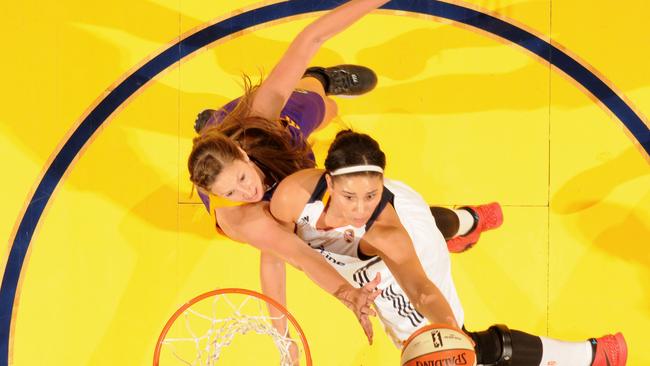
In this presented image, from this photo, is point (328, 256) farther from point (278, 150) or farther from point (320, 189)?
point (278, 150)

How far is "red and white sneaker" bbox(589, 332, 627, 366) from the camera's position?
3.05m

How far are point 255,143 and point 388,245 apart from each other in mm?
735

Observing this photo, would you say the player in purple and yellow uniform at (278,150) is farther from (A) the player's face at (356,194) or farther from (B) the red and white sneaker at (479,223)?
(A) the player's face at (356,194)

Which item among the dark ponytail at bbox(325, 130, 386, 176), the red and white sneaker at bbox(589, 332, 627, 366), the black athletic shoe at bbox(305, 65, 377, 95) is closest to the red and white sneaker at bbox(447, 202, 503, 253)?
the red and white sneaker at bbox(589, 332, 627, 366)

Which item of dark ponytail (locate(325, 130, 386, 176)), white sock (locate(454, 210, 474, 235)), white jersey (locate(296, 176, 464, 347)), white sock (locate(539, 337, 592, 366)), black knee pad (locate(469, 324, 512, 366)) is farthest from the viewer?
white sock (locate(454, 210, 474, 235))

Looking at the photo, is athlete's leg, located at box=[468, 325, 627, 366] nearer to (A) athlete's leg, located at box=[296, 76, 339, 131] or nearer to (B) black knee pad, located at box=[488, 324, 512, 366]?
(B) black knee pad, located at box=[488, 324, 512, 366]

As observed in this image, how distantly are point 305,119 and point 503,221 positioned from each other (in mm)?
1181

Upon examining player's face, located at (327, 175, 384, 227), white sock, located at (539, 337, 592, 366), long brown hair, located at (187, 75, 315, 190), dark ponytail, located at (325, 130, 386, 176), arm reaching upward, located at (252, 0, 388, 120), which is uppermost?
arm reaching upward, located at (252, 0, 388, 120)

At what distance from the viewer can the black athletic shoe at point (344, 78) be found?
336 cm

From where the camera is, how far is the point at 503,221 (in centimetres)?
342

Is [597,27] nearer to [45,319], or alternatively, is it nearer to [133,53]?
[133,53]

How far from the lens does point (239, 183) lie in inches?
99.7

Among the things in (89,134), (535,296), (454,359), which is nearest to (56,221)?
(89,134)

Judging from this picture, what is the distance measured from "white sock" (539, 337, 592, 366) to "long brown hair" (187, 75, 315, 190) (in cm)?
135
